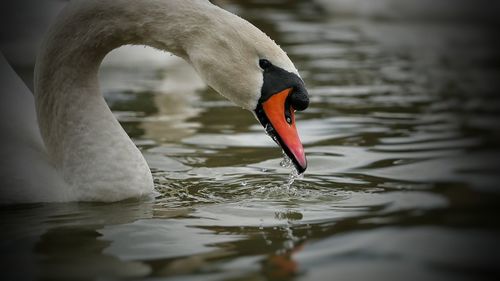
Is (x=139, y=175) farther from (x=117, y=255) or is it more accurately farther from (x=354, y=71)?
(x=354, y=71)

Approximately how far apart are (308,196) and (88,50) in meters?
1.36

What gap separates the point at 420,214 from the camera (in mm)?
4109

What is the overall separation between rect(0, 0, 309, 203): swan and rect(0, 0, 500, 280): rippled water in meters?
0.15

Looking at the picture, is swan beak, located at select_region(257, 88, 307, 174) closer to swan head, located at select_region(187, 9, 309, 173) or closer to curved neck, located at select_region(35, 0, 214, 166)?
swan head, located at select_region(187, 9, 309, 173)

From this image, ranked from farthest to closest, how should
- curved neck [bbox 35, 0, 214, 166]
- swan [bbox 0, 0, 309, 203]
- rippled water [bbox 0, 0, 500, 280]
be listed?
curved neck [bbox 35, 0, 214, 166] < swan [bbox 0, 0, 309, 203] < rippled water [bbox 0, 0, 500, 280]

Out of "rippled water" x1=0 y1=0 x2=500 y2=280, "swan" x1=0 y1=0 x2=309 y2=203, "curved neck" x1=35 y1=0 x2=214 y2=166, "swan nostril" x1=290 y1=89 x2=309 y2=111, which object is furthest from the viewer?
"curved neck" x1=35 y1=0 x2=214 y2=166

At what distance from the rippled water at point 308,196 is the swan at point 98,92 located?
0.48 feet

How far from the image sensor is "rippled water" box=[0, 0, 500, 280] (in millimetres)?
3436

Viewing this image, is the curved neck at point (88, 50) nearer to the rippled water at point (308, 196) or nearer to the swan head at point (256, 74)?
the swan head at point (256, 74)

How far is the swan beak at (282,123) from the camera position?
404 centimetres

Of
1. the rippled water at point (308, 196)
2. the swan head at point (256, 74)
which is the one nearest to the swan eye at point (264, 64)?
the swan head at point (256, 74)

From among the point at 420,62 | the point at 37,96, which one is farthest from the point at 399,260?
the point at 420,62

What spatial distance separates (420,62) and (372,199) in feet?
18.7

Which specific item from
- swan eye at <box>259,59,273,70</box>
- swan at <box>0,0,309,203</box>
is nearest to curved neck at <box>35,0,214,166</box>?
swan at <box>0,0,309,203</box>
